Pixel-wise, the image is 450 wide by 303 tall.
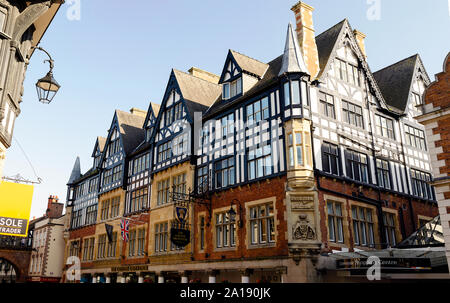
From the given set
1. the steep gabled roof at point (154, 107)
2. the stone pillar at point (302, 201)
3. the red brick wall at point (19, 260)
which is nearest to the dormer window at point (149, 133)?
the steep gabled roof at point (154, 107)

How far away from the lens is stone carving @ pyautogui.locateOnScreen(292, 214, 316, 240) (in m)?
16.7

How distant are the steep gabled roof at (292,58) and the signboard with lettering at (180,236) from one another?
10075 mm

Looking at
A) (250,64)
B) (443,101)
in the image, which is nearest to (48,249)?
(250,64)

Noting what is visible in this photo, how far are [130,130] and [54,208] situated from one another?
59.3 ft

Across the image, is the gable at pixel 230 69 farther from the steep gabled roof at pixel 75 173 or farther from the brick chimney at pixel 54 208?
the brick chimney at pixel 54 208

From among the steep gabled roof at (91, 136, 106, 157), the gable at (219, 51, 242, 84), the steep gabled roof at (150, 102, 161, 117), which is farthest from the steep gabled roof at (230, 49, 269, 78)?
the steep gabled roof at (91, 136, 106, 157)

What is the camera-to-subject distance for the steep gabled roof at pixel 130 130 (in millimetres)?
33094

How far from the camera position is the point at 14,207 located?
10.4 meters

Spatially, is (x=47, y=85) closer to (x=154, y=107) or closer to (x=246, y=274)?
(x=246, y=274)

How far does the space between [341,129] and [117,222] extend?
64.6ft
